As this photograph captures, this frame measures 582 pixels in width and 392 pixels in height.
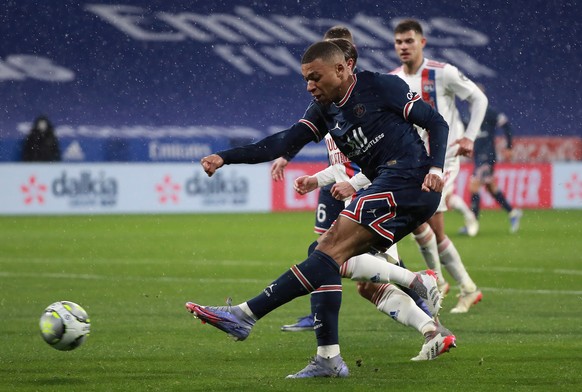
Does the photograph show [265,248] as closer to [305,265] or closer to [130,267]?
→ [130,267]

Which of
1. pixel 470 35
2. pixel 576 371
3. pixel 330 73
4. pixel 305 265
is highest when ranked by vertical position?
pixel 470 35

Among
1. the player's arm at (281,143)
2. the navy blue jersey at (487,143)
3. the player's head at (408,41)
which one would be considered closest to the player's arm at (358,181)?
the player's arm at (281,143)

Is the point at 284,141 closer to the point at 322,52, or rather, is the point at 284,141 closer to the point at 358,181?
the point at 322,52

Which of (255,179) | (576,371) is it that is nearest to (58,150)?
(255,179)

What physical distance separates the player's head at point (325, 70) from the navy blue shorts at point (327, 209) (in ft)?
7.05

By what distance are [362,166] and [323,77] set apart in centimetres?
60

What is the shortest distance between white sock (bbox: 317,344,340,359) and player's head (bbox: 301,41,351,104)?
4.22 ft

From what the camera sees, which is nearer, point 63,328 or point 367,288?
point 63,328

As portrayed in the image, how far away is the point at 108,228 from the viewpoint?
17938mm

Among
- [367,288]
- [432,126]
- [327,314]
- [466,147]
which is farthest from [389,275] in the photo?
[466,147]

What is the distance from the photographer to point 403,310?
6.48 m

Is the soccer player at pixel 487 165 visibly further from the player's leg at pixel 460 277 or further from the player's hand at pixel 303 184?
the player's hand at pixel 303 184

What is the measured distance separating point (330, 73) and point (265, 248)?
890cm

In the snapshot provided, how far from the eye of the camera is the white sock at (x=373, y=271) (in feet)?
20.4
